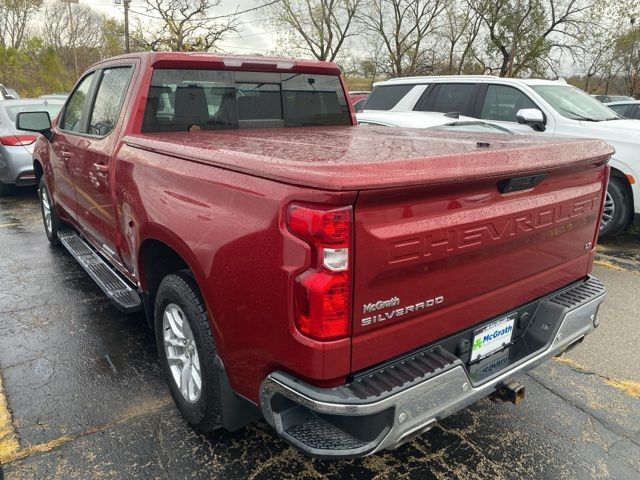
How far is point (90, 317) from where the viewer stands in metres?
4.08

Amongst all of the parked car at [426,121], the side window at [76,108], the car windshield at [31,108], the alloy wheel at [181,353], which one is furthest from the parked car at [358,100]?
the car windshield at [31,108]

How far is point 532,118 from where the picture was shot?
6625mm

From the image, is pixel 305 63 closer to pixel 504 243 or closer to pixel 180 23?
pixel 504 243

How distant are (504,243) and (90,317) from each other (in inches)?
130

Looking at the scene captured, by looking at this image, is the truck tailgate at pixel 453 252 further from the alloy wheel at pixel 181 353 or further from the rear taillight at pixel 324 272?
the alloy wheel at pixel 181 353

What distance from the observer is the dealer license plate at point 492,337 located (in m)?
2.26

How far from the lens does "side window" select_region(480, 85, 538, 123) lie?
718 centimetres

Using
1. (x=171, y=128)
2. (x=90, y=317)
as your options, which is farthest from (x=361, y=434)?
(x=90, y=317)

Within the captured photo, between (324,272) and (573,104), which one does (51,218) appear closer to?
(324,272)

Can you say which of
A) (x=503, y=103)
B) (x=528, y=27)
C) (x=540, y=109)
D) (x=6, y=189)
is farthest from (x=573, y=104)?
(x=528, y=27)

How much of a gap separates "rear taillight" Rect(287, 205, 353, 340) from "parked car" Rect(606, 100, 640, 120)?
12.3 metres

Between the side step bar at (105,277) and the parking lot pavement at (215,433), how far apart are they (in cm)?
42

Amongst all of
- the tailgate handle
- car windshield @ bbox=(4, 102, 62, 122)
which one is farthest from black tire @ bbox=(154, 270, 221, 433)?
car windshield @ bbox=(4, 102, 62, 122)

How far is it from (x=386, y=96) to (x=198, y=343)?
23.2 ft
